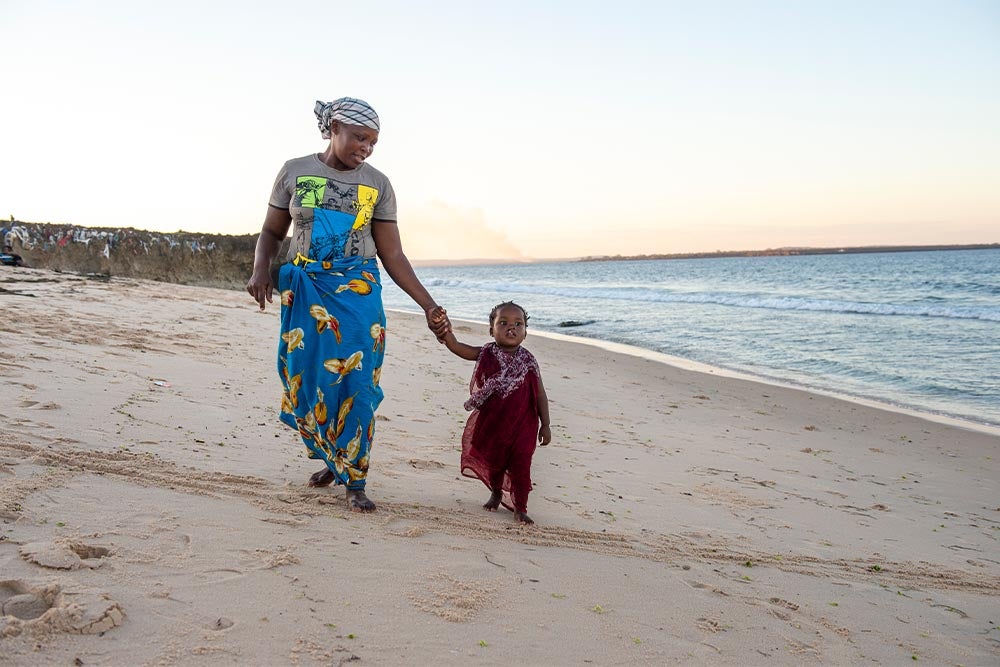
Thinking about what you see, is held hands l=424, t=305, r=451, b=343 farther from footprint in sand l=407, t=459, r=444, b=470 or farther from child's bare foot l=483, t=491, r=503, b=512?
footprint in sand l=407, t=459, r=444, b=470

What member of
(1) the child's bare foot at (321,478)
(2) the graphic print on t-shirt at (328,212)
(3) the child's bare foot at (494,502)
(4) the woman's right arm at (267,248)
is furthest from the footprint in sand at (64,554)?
(3) the child's bare foot at (494,502)

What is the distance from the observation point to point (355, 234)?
136 inches

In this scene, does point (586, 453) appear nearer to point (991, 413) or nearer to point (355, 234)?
point (355, 234)

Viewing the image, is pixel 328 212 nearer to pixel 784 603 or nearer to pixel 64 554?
pixel 64 554

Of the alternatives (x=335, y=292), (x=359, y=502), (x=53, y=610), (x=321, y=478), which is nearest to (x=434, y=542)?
(x=359, y=502)

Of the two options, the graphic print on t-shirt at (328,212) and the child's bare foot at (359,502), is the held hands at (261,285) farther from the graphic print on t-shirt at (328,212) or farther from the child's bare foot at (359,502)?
the child's bare foot at (359,502)

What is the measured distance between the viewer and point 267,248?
3580mm

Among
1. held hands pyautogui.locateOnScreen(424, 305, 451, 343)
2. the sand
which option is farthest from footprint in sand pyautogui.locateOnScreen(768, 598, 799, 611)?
held hands pyautogui.locateOnScreen(424, 305, 451, 343)

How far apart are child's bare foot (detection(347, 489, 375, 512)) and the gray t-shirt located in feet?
3.49

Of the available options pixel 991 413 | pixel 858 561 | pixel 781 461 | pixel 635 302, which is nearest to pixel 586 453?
pixel 781 461

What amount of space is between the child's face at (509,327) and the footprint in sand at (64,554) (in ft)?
6.10

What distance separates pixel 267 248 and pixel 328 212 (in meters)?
0.41

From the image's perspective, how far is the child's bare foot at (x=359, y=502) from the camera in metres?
3.32

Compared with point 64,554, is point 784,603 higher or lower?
lower
